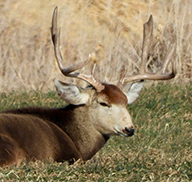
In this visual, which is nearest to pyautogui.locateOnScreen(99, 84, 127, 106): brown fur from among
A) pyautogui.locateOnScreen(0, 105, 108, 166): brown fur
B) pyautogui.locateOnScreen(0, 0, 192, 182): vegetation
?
pyautogui.locateOnScreen(0, 105, 108, 166): brown fur

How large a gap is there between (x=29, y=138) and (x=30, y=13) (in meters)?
8.44

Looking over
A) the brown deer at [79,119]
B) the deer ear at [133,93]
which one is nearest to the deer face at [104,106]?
the brown deer at [79,119]

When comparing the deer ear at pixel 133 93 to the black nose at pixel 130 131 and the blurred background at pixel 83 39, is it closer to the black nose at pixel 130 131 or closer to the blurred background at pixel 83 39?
the black nose at pixel 130 131

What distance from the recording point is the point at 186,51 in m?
12.2

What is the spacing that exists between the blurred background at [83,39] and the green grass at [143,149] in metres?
2.07

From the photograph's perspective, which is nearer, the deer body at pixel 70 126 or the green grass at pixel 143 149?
the green grass at pixel 143 149

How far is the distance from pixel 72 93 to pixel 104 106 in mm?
420

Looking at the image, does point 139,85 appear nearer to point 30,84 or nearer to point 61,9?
point 30,84

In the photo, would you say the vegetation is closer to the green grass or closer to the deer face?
the green grass

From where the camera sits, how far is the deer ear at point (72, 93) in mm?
6520

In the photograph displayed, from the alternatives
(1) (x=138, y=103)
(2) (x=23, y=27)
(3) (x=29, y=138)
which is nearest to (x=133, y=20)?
(2) (x=23, y=27)

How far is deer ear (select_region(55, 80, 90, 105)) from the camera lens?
6520 millimetres

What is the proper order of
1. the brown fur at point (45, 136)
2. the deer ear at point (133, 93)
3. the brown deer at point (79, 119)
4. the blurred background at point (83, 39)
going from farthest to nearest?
the blurred background at point (83, 39) < the deer ear at point (133, 93) < the brown deer at point (79, 119) < the brown fur at point (45, 136)

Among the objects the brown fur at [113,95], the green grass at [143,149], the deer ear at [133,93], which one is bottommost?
the green grass at [143,149]
